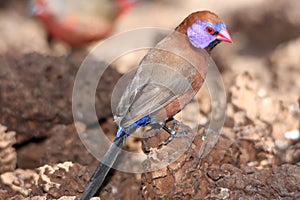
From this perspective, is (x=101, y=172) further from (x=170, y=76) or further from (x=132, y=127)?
(x=170, y=76)

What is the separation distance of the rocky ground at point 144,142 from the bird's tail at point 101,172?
91 millimetres

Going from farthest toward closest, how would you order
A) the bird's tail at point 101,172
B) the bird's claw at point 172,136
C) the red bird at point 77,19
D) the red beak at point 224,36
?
the red bird at point 77,19
the red beak at point 224,36
the bird's claw at point 172,136
the bird's tail at point 101,172

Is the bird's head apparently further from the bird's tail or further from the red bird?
the red bird

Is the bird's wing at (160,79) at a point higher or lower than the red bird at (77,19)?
lower

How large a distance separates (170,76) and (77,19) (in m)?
4.45

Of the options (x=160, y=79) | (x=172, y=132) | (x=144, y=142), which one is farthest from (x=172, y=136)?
(x=160, y=79)

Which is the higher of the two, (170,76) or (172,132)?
(170,76)

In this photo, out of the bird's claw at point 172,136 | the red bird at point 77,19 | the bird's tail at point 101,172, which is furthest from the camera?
the red bird at point 77,19

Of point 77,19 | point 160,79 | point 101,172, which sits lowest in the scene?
point 101,172

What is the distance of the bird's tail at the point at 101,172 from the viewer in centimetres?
341

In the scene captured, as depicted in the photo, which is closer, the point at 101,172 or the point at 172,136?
the point at 101,172

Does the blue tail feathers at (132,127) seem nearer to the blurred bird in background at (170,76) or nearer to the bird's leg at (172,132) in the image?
the blurred bird in background at (170,76)

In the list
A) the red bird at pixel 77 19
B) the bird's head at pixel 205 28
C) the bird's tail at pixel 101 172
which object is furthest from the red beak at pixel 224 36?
the red bird at pixel 77 19

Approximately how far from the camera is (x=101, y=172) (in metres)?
3.50
